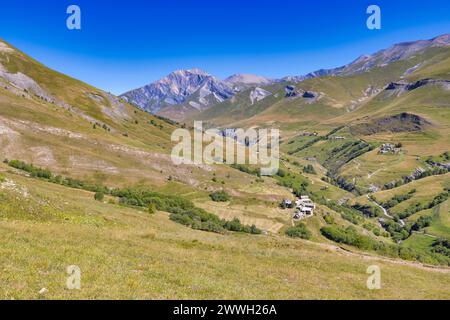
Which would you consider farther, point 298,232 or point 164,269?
point 298,232

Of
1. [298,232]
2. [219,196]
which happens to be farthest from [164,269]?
[219,196]

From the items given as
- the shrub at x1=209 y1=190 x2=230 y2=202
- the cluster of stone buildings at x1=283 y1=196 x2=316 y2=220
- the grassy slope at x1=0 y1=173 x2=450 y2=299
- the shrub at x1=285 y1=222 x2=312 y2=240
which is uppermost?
the grassy slope at x1=0 y1=173 x2=450 y2=299

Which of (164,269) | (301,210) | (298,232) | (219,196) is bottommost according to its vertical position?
(298,232)

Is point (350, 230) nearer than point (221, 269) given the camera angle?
No

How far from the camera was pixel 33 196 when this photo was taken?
50.3 meters

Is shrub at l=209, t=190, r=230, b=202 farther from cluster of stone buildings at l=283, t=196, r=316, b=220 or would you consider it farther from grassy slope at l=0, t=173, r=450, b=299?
grassy slope at l=0, t=173, r=450, b=299

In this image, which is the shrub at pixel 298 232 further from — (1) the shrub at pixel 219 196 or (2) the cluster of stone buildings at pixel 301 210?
(1) the shrub at pixel 219 196

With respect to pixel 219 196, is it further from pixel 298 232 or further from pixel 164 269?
pixel 164 269

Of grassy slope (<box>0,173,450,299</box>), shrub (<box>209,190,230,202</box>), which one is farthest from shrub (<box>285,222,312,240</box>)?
grassy slope (<box>0,173,450,299</box>)

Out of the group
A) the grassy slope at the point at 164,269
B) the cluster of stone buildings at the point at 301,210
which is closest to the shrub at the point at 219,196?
the cluster of stone buildings at the point at 301,210
